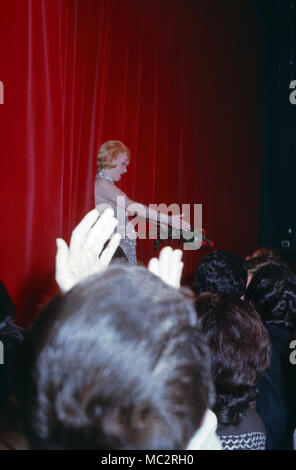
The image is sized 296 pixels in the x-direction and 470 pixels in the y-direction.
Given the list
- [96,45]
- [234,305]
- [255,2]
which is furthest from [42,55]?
[255,2]

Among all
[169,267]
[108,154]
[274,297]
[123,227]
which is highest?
[108,154]

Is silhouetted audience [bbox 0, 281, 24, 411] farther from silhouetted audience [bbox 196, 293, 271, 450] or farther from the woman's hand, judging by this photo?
the woman's hand

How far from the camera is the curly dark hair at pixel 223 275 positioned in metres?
2.02

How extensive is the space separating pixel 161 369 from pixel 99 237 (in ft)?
1.21

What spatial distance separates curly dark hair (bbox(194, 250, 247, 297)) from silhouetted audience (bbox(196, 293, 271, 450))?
0.84 metres

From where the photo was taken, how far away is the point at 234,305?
1187 mm

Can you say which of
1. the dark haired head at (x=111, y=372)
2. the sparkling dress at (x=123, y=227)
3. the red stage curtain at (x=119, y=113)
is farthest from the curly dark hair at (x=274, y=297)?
the dark haired head at (x=111, y=372)

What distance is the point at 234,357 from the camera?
1.10 m

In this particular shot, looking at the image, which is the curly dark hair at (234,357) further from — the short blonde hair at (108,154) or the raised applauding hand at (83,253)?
the short blonde hair at (108,154)

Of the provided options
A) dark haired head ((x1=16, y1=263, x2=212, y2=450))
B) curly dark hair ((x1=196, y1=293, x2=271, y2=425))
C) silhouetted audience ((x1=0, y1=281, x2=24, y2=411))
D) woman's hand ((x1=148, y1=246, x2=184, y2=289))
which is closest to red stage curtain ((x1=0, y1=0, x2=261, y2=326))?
silhouetted audience ((x1=0, y1=281, x2=24, y2=411))

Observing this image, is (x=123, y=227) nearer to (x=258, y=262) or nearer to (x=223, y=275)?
(x=258, y=262)

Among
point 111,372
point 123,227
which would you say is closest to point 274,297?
point 123,227

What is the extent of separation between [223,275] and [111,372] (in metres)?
1.58

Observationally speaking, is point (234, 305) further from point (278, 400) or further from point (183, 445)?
point (183, 445)
